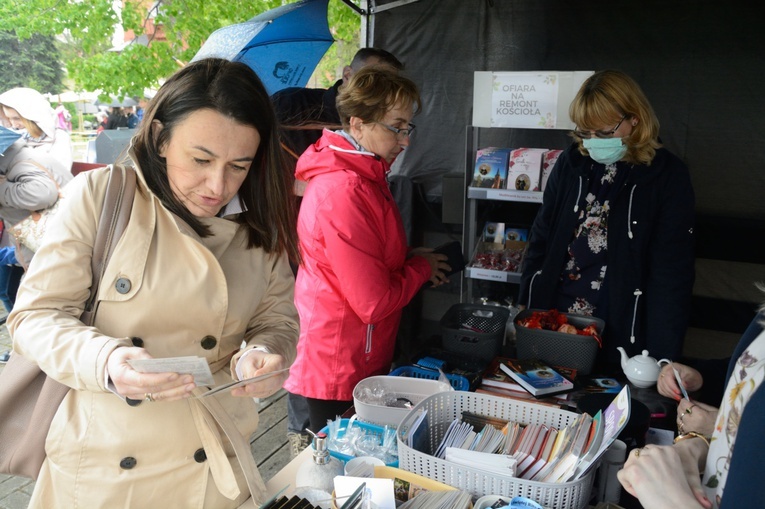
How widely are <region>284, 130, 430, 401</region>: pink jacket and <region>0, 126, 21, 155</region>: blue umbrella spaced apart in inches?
110

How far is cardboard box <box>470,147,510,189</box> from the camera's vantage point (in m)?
3.99

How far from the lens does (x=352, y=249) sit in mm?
2312

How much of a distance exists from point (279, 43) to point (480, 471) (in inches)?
123

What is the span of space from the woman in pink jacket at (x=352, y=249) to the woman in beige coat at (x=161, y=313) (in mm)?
723

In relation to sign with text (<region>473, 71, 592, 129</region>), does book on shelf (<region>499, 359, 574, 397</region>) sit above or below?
below

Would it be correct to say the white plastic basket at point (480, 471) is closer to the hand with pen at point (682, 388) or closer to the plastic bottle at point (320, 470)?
the plastic bottle at point (320, 470)

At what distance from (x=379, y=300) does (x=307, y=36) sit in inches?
91.3

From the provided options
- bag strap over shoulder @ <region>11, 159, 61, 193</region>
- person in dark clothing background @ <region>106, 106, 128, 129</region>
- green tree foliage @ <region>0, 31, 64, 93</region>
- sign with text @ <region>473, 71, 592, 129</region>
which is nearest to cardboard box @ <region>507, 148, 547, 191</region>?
sign with text @ <region>473, 71, 592, 129</region>

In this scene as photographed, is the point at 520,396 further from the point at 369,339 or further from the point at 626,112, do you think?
the point at 626,112

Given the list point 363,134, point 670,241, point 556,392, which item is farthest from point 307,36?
point 556,392

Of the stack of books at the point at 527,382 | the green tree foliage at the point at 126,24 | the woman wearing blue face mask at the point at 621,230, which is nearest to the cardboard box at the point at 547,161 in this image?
the woman wearing blue face mask at the point at 621,230

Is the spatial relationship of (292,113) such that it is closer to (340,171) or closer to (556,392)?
(340,171)

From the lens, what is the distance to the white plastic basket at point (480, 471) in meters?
1.34

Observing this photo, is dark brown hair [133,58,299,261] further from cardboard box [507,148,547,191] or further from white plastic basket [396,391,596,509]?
cardboard box [507,148,547,191]
